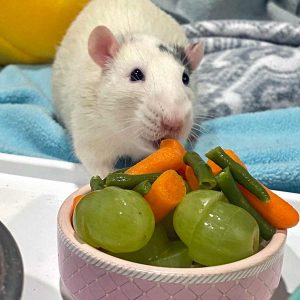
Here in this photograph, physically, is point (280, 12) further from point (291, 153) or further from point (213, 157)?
point (213, 157)

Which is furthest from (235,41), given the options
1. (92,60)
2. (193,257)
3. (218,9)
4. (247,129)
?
(193,257)

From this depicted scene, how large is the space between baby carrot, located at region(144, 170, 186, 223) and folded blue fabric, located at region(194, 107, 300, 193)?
552 millimetres

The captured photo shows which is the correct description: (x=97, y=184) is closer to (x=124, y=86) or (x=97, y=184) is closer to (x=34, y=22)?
(x=124, y=86)

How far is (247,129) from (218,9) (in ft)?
3.35

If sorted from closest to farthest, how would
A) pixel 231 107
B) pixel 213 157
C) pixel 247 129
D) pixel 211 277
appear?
pixel 211 277, pixel 213 157, pixel 247 129, pixel 231 107

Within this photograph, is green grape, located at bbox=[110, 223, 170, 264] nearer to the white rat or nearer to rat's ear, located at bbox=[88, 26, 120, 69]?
the white rat

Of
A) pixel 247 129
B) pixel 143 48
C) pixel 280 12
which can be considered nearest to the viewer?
pixel 143 48

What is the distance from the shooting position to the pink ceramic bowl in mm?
646

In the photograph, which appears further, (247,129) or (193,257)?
(247,129)

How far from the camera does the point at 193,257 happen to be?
669mm

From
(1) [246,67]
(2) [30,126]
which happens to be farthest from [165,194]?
(1) [246,67]

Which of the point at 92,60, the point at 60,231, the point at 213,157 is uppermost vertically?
the point at 213,157

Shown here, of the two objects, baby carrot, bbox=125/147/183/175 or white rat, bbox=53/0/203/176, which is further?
white rat, bbox=53/0/203/176

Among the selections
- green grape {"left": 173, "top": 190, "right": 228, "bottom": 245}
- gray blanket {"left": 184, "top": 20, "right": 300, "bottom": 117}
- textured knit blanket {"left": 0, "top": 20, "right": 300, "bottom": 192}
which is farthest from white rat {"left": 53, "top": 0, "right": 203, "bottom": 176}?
green grape {"left": 173, "top": 190, "right": 228, "bottom": 245}
